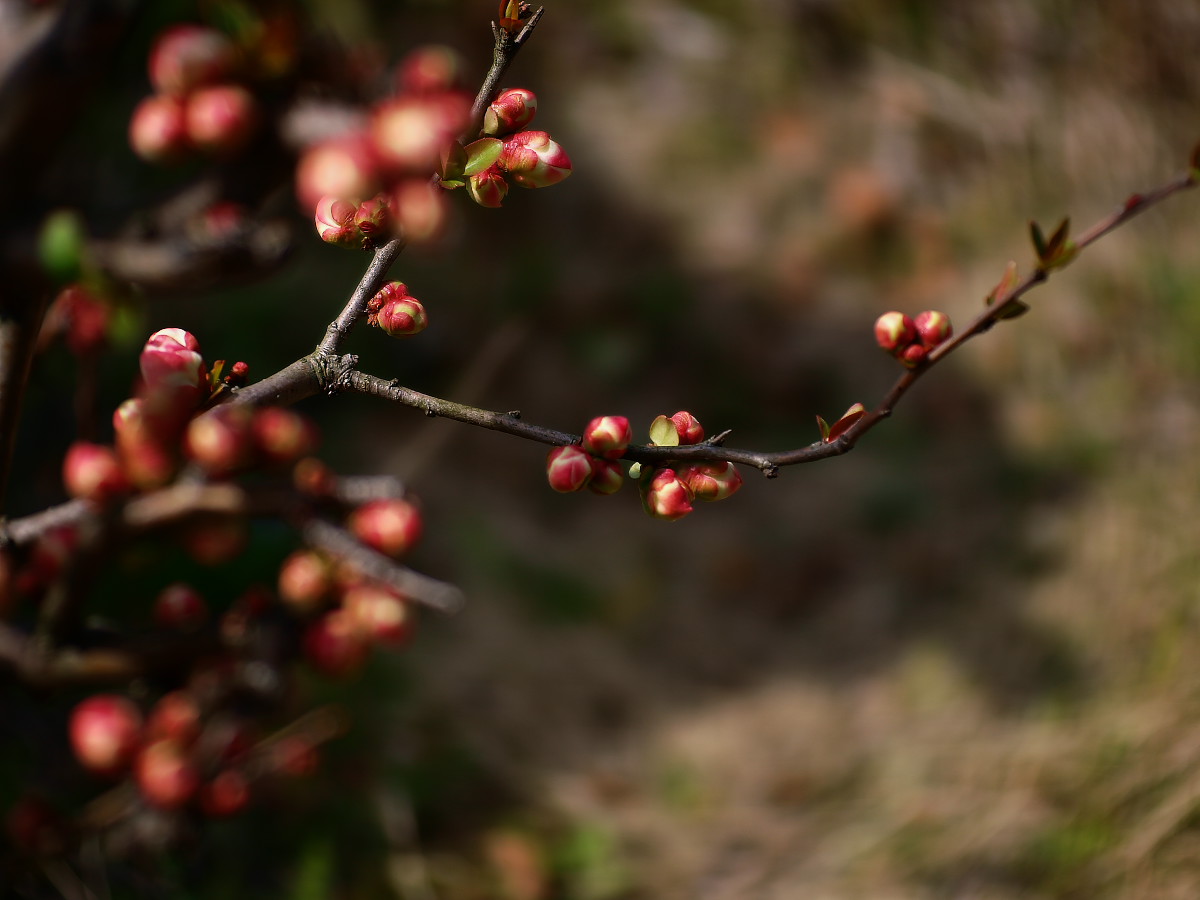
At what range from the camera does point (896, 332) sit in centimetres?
55

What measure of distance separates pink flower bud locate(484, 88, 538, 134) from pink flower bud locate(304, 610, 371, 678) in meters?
0.45

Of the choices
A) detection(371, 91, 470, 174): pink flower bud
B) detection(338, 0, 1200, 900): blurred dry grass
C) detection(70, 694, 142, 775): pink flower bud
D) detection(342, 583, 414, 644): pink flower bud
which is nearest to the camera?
detection(371, 91, 470, 174): pink flower bud

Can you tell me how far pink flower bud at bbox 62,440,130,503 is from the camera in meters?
0.59

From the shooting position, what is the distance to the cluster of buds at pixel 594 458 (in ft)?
1.63

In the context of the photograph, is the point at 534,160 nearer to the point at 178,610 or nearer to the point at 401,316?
the point at 401,316

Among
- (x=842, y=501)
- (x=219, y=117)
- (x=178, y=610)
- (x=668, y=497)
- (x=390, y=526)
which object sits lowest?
(x=668, y=497)

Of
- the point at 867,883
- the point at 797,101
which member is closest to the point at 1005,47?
the point at 797,101

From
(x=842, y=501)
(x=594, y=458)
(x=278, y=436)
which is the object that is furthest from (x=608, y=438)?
(x=842, y=501)

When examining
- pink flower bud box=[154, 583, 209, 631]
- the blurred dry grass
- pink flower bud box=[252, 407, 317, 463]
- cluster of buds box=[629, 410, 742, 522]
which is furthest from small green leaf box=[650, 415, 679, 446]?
the blurred dry grass

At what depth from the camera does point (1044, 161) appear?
2.53 metres

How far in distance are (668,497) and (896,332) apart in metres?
0.17

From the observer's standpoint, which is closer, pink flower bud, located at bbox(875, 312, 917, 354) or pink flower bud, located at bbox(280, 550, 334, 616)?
pink flower bud, located at bbox(875, 312, 917, 354)

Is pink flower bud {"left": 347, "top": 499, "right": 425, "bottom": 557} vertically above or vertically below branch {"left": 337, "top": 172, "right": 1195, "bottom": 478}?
above

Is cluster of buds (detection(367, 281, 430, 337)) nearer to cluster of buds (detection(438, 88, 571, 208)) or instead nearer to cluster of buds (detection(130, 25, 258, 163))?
cluster of buds (detection(438, 88, 571, 208))
